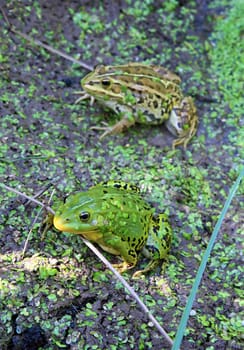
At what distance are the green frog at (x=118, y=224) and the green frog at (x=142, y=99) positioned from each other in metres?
0.96

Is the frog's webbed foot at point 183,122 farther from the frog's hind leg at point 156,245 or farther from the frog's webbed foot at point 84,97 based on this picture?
the frog's hind leg at point 156,245

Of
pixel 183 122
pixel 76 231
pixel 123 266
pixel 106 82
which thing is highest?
pixel 106 82

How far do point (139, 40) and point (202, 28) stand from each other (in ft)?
2.00

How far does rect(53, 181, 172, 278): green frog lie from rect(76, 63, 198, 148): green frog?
3.15 ft

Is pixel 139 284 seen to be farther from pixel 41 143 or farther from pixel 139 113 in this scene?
pixel 139 113

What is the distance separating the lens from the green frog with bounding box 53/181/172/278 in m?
2.89

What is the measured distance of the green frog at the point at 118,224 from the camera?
9.48 ft

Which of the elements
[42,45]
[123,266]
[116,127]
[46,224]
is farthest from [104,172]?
[42,45]

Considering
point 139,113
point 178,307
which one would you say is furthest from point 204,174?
point 178,307

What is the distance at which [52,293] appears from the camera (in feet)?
9.21

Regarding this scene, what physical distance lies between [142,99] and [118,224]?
1.32 metres

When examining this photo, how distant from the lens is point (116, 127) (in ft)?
12.9

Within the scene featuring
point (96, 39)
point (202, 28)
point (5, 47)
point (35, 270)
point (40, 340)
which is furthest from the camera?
point (202, 28)

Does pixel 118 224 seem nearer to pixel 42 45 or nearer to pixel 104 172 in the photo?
pixel 104 172
